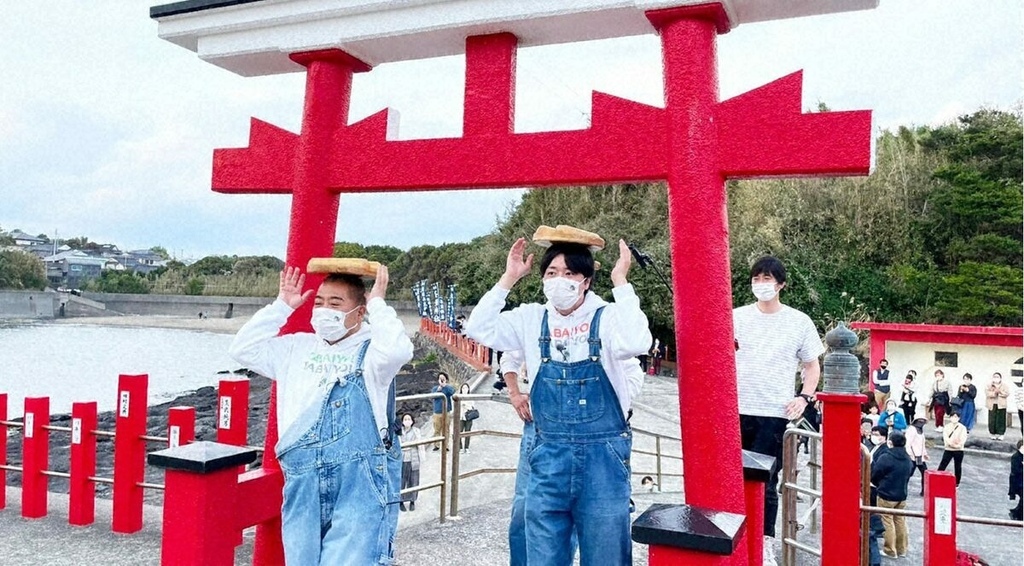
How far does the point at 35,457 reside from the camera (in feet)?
16.2

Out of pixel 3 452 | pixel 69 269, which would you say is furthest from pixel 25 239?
pixel 3 452

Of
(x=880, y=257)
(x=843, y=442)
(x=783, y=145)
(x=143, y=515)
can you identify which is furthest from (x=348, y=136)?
(x=880, y=257)

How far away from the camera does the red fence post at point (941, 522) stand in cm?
272

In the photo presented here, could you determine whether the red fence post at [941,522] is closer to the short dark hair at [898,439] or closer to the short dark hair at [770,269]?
the short dark hair at [770,269]

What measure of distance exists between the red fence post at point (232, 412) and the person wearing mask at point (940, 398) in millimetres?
11721

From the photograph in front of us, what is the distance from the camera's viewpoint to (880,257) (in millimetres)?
18531

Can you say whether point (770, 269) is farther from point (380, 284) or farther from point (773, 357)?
point (380, 284)

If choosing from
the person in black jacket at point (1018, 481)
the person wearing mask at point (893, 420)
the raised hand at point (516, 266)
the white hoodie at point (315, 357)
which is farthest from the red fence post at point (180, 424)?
the person in black jacket at point (1018, 481)

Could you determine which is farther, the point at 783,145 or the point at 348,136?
the point at 348,136

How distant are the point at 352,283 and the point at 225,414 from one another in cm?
→ 236

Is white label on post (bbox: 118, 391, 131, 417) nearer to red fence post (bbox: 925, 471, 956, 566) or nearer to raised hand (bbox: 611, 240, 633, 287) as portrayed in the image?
raised hand (bbox: 611, 240, 633, 287)

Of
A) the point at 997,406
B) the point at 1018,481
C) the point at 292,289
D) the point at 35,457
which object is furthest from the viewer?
the point at 997,406

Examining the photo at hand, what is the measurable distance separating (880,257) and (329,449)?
63.7 ft

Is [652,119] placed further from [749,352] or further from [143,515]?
[143,515]
